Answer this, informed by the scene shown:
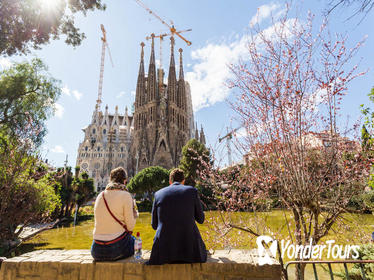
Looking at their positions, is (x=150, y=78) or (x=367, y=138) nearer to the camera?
(x=367, y=138)

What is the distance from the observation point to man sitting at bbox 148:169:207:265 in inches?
101

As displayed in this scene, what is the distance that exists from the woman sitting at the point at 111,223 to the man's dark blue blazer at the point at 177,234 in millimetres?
561

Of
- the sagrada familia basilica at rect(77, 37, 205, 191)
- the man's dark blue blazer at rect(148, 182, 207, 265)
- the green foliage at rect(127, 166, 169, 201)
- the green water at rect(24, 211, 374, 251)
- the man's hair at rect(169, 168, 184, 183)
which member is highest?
the sagrada familia basilica at rect(77, 37, 205, 191)

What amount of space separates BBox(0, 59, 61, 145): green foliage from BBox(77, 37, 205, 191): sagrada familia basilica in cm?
3615

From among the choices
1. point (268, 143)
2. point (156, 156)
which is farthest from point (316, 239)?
point (156, 156)

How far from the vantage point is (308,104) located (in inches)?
154

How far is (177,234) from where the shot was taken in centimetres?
256

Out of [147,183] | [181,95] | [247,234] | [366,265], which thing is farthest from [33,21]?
[181,95]

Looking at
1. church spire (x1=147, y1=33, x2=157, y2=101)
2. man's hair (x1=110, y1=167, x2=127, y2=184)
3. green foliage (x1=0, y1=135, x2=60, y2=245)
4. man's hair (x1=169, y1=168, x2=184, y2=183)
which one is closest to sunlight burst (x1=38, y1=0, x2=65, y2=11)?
green foliage (x1=0, y1=135, x2=60, y2=245)

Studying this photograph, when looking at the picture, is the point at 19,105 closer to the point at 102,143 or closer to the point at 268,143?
the point at 268,143

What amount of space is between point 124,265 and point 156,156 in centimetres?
4859

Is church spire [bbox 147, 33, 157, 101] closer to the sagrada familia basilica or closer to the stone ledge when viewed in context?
the sagrada familia basilica

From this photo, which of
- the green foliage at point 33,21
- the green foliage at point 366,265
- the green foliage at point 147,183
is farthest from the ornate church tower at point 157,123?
the green foliage at point 366,265

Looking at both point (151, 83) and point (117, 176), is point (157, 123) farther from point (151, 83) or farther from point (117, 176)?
point (117, 176)
